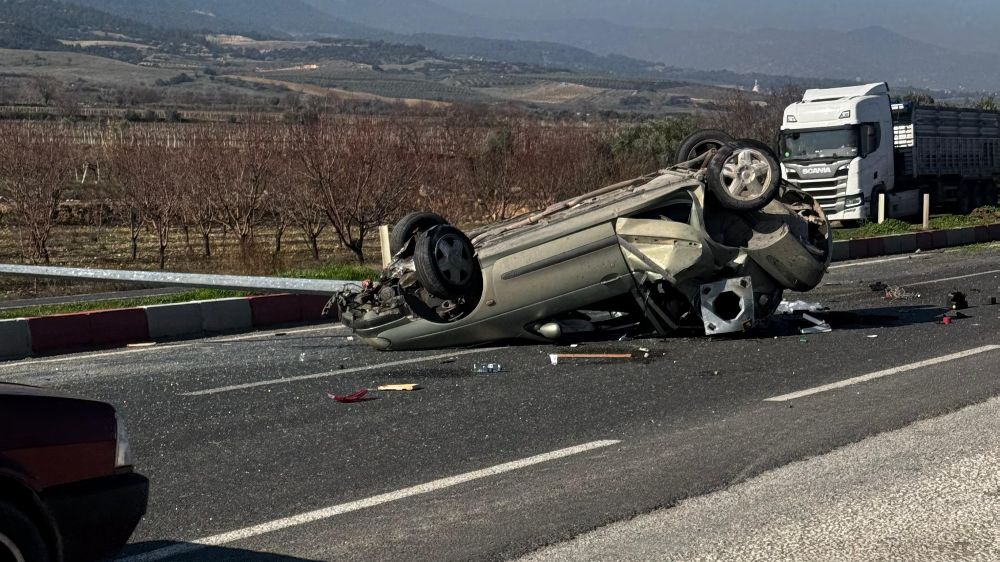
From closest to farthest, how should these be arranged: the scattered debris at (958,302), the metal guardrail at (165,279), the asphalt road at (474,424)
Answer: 1. the asphalt road at (474,424)
2. the metal guardrail at (165,279)
3. the scattered debris at (958,302)

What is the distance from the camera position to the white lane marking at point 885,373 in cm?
869

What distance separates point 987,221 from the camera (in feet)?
97.7

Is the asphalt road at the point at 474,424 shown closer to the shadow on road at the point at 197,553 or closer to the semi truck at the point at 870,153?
the shadow on road at the point at 197,553

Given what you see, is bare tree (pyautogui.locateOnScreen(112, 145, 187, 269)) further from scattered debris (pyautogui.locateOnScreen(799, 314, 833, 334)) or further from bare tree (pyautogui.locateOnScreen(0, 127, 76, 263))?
scattered debris (pyautogui.locateOnScreen(799, 314, 833, 334))

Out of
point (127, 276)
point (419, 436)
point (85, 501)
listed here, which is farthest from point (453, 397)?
point (85, 501)

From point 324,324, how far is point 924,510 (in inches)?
349

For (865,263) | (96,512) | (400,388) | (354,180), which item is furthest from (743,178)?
(354,180)

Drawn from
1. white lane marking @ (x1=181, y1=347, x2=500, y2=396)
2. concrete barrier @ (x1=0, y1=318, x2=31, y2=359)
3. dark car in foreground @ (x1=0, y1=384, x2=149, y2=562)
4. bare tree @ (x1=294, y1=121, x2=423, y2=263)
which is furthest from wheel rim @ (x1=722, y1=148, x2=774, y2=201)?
bare tree @ (x1=294, y1=121, x2=423, y2=263)

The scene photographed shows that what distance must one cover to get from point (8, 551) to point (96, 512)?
409 millimetres

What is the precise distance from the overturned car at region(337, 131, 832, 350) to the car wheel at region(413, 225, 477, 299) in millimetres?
12

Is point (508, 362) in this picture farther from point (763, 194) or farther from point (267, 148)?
point (267, 148)

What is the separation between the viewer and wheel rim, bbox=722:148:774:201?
11.0 metres

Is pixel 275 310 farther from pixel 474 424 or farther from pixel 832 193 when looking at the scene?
pixel 832 193

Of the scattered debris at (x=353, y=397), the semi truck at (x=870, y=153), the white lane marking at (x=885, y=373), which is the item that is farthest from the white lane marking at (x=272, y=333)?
the semi truck at (x=870, y=153)
